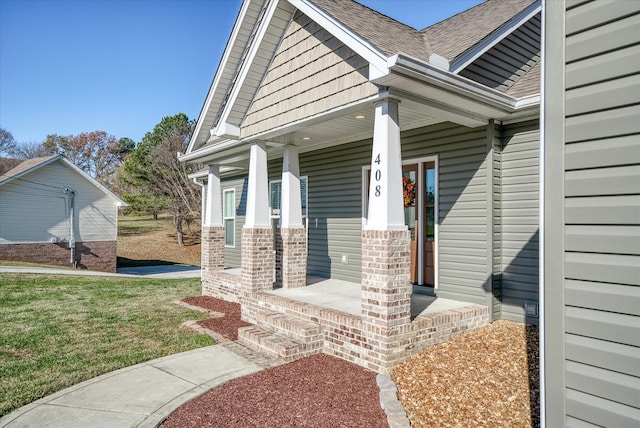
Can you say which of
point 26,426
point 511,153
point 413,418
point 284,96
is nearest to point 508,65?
point 511,153

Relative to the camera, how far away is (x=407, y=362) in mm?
4906

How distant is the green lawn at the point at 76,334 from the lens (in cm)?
476

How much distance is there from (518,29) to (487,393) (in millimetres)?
5757

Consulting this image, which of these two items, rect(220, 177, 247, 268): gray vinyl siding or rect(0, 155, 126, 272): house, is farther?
rect(0, 155, 126, 272): house

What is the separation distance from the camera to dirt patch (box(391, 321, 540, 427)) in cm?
360

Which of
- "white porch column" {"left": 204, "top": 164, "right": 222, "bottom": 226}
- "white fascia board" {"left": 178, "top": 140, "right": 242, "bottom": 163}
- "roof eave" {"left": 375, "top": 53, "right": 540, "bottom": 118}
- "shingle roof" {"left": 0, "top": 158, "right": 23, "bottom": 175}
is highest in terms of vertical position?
"shingle roof" {"left": 0, "top": 158, "right": 23, "bottom": 175}

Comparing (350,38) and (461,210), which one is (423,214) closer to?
(461,210)

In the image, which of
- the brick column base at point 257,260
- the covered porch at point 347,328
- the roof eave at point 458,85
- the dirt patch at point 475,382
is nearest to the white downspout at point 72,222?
the brick column base at point 257,260

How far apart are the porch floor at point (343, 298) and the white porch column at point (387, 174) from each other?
141cm

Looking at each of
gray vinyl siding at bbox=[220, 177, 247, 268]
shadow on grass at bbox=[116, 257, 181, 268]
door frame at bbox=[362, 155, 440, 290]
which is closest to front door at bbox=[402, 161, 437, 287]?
door frame at bbox=[362, 155, 440, 290]

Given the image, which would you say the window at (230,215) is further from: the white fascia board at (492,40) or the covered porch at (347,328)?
the white fascia board at (492,40)

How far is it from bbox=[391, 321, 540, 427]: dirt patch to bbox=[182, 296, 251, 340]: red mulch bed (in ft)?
9.80

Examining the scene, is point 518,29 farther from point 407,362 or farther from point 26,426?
point 26,426

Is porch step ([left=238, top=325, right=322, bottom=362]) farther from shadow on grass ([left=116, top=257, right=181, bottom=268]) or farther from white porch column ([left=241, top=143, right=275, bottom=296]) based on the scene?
shadow on grass ([left=116, top=257, right=181, bottom=268])
